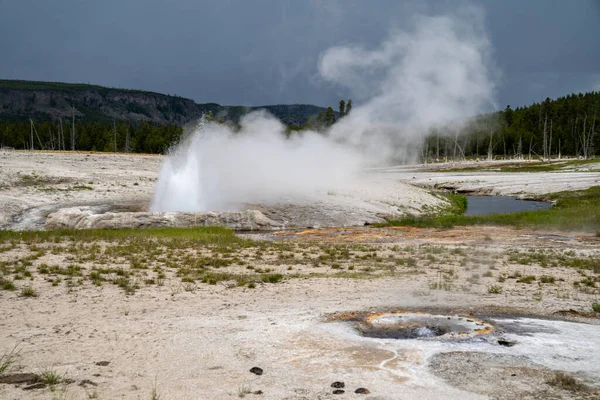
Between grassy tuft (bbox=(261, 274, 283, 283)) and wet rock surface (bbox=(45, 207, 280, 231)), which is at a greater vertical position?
wet rock surface (bbox=(45, 207, 280, 231))

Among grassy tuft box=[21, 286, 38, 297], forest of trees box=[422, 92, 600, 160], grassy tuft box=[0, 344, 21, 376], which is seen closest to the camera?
grassy tuft box=[0, 344, 21, 376]

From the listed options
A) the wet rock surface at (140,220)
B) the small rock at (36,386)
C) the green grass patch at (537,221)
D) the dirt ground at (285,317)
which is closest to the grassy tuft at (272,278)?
the dirt ground at (285,317)

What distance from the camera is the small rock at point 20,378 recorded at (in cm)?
734

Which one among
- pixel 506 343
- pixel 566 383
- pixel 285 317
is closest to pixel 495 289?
pixel 506 343

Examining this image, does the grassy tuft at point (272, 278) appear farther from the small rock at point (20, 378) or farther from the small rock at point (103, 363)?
the small rock at point (20, 378)

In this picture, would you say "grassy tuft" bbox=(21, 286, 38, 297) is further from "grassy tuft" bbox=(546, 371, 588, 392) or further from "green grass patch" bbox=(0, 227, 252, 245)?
"grassy tuft" bbox=(546, 371, 588, 392)

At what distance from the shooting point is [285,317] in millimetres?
11008

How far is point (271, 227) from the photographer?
103ft

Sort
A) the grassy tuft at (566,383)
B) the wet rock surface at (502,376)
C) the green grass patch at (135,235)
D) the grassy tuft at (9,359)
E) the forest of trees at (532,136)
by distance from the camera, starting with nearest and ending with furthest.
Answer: the wet rock surface at (502,376) < the grassy tuft at (566,383) < the grassy tuft at (9,359) < the green grass patch at (135,235) < the forest of trees at (532,136)

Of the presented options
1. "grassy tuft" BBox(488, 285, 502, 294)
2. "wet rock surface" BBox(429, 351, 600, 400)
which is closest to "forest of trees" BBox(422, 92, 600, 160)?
"grassy tuft" BBox(488, 285, 502, 294)

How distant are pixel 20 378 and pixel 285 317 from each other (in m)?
4.96

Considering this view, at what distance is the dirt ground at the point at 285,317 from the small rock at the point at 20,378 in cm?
8

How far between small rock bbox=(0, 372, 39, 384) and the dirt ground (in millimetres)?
78

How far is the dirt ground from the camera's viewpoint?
732 centimetres
